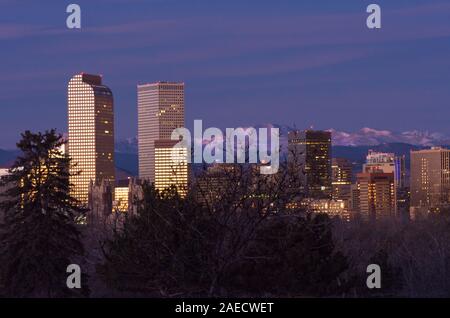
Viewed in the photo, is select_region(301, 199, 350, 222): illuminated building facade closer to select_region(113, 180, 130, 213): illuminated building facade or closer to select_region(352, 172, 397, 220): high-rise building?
select_region(113, 180, 130, 213): illuminated building facade

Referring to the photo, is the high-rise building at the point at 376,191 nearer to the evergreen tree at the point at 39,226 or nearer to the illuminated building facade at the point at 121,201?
the illuminated building facade at the point at 121,201

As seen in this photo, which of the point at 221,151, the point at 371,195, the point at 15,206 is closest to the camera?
the point at 221,151

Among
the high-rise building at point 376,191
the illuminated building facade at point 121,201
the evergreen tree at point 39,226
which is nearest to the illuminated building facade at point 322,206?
the illuminated building facade at point 121,201

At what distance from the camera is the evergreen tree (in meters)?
32.8

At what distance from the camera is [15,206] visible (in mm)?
37344

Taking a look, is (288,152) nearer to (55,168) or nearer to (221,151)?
(221,151)

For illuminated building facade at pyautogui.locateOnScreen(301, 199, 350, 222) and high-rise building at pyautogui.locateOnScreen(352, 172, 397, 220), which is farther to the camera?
high-rise building at pyautogui.locateOnScreen(352, 172, 397, 220)

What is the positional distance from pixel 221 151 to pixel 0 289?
16.0 meters

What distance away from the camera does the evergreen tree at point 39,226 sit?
108ft

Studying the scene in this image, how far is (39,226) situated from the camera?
1302 inches

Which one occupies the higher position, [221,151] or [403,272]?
[221,151]

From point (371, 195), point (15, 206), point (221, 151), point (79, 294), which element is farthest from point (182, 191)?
point (371, 195)

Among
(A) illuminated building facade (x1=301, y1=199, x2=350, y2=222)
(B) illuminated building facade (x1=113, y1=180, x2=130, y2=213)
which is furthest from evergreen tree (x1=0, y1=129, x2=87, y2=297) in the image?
(A) illuminated building facade (x1=301, y1=199, x2=350, y2=222)

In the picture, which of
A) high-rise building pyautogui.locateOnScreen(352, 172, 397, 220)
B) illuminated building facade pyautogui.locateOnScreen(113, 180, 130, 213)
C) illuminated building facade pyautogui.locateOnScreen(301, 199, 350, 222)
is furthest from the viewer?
high-rise building pyautogui.locateOnScreen(352, 172, 397, 220)
